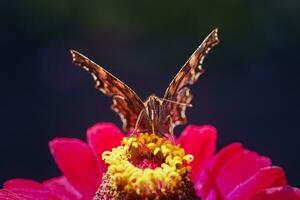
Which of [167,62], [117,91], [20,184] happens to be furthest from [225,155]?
[167,62]

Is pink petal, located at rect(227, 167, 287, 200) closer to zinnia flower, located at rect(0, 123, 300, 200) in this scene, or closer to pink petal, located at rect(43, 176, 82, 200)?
zinnia flower, located at rect(0, 123, 300, 200)

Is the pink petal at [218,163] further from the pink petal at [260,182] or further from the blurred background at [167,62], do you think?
the blurred background at [167,62]

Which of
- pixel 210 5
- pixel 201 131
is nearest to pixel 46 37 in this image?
pixel 210 5

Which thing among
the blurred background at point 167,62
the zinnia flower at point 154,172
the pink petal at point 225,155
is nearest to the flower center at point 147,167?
the zinnia flower at point 154,172

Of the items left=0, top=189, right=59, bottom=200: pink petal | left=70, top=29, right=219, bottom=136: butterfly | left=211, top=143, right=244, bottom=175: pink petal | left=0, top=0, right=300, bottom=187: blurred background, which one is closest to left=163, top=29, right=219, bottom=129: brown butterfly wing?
left=70, top=29, right=219, bottom=136: butterfly

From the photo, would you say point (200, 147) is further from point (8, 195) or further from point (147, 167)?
point (8, 195)

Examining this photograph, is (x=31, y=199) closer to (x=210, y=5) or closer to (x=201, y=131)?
(x=201, y=131)
